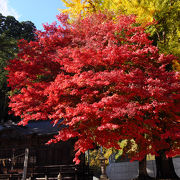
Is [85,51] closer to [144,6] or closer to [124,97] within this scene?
[124,97]

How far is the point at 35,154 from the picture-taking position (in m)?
13.5

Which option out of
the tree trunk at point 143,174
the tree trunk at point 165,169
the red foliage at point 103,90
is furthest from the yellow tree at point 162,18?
the tree trunk at point 143,174

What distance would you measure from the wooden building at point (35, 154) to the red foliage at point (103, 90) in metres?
2.10

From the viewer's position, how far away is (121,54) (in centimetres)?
846

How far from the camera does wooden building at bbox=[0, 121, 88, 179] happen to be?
11.3m

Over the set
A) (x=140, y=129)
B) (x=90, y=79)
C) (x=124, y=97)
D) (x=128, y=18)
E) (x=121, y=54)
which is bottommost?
(x=140, y=129)

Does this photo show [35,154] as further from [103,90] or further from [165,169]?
[165,169]

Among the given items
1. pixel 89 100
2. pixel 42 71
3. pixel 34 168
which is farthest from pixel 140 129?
pixel 34 168

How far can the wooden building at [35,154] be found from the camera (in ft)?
36.9

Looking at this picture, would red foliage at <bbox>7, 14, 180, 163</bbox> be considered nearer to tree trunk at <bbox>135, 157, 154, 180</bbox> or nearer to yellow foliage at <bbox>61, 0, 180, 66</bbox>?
yellow foliage at <bbox>61, 0, 180, 66</bbox>

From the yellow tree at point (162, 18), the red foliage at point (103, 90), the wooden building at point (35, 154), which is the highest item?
the yellow tree at point (162, 18)

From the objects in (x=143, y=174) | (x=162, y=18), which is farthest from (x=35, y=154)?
(x=162, y=18)

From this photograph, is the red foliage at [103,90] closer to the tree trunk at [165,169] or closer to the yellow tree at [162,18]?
the yellow tree at [162,18]

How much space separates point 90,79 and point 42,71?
4438mm
